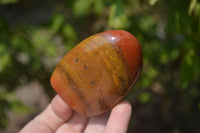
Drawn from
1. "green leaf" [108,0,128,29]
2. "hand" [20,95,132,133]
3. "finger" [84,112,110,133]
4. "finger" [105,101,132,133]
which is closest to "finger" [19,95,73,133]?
"hand" [20,95,132,133]

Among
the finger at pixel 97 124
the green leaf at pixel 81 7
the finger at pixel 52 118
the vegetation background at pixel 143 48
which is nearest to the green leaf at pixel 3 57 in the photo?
the vegetation background at pixel 143 48

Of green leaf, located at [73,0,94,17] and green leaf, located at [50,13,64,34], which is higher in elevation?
green leaf, located at [73,0,94,17]

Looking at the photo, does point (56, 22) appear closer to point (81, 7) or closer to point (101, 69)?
point (81, 7)

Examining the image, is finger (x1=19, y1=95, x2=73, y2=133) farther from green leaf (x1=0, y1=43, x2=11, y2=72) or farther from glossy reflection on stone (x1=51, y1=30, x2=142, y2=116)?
green leaf (x1=0, y1=43, x2=11, y2=72)

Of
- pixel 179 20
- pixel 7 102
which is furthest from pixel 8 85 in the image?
pixel 179 20

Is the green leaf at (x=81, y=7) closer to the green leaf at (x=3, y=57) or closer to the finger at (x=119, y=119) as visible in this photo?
the green leaf at (x=3, y=57)

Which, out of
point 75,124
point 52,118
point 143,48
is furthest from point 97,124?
point 143,48
